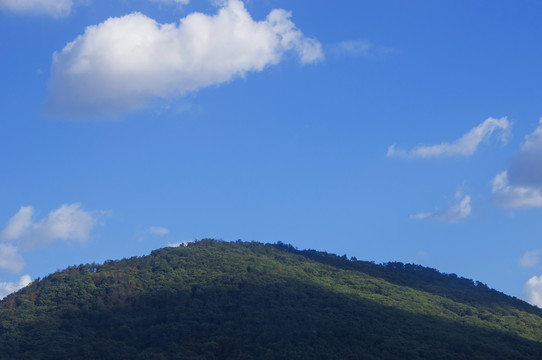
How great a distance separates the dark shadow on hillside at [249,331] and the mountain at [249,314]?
0.38 ft

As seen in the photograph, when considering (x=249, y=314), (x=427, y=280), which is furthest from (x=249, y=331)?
(x=427, y=280)

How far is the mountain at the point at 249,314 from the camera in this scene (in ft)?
165

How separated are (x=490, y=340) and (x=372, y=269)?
31779mm

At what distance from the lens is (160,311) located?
60.3 metres

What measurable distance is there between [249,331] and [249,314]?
4.23m

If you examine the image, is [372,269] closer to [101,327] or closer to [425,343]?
[425,343]

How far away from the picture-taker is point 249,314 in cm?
5725

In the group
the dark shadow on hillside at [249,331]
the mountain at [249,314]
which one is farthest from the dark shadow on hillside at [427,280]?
the dark shadow on hillside at [249,331]

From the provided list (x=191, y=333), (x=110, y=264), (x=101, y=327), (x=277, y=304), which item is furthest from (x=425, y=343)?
(x=110, y=264)

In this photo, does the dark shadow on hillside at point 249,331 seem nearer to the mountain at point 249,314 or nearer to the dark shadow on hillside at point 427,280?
the mountain at point 249,314

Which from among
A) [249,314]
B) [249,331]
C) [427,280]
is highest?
[427,280]

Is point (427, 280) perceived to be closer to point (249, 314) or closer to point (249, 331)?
point (249, 314)

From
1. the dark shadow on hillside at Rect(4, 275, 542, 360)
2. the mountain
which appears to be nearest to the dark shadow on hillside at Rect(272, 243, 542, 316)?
the mountain

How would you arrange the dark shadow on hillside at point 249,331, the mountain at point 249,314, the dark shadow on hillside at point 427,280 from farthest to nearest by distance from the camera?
the dark shadow on hillside at point 427,280, the mountain at point 249,314, the dark shadow on hillside at point 249,331
